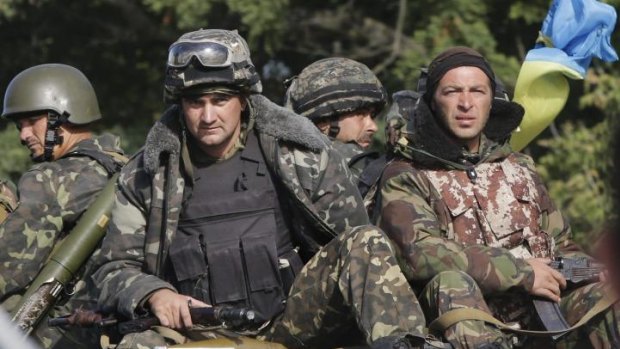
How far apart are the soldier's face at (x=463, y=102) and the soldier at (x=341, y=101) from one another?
6.25ft

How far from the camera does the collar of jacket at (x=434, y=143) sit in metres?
7.85

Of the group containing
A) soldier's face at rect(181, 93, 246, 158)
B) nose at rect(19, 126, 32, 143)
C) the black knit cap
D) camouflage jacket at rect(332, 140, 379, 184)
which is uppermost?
the black knit cap

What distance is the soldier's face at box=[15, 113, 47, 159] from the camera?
9656 millimetres

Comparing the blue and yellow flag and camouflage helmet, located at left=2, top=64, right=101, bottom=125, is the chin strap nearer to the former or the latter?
camouflage helmet, located at left=2, top=64, right=101, bottom=125

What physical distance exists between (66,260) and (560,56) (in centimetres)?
303

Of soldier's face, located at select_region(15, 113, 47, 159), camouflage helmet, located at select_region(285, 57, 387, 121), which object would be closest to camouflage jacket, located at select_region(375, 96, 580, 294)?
camouflage helmet, located at select_region(285, 57, 387, 121)

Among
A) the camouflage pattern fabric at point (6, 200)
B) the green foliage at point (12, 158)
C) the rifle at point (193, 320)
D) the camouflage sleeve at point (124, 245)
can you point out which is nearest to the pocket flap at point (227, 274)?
the rifle at point (193, 320)

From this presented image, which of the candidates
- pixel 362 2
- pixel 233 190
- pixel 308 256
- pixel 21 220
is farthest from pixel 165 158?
pixel 362 2

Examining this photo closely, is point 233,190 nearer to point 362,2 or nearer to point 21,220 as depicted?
point 21,220

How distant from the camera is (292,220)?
789 cm

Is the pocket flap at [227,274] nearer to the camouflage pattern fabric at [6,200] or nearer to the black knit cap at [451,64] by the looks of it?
the black knit cap at [451,64]

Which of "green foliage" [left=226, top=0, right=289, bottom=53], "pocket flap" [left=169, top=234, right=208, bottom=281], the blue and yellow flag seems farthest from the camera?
"green foliage" [left=226, top=0, right=289, bottom=53]

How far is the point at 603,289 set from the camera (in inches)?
299

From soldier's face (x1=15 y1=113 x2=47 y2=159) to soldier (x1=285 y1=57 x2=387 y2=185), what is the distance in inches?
61.6
